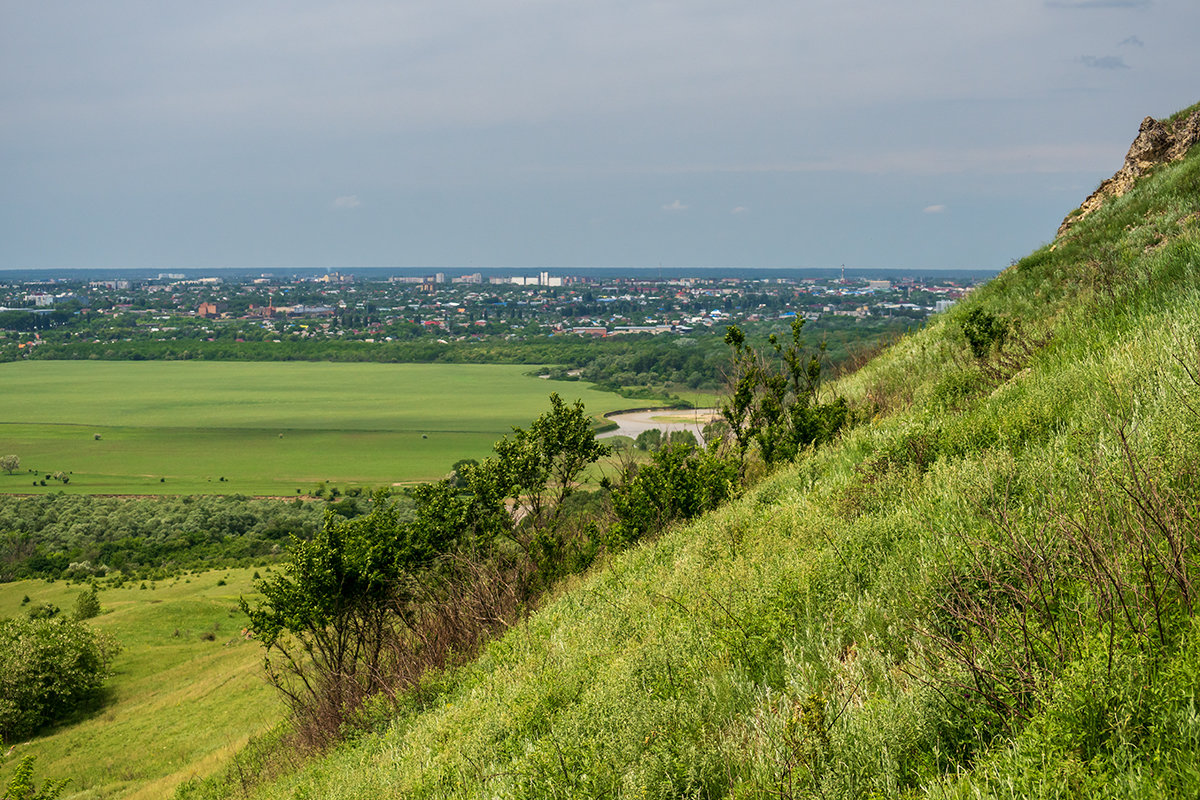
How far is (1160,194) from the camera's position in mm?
14820

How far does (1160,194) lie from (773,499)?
35.5 ft

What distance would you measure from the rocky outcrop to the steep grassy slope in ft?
37.4

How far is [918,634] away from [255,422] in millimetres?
131886

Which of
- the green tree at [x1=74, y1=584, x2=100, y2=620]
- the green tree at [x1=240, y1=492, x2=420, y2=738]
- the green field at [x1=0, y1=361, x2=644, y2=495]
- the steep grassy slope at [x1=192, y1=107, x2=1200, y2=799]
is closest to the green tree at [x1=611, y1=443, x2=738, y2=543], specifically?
the steep grassy slope at [x1=192, y1=107, x2=1200, y2=799]

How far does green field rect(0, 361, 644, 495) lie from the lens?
92.8m

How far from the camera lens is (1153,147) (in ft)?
63.5

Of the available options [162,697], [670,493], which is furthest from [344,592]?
[162,697]

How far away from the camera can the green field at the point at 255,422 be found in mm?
92750

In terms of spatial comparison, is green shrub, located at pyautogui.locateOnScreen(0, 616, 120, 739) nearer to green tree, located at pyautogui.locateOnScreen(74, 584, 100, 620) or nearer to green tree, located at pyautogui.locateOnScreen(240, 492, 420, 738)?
green tree, located at pyautogui.locateOnScreen(74, 584, 100, 620)

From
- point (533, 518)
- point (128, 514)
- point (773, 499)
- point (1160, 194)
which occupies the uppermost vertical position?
point (1160, 194)

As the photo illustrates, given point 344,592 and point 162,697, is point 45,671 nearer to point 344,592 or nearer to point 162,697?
point 162,697

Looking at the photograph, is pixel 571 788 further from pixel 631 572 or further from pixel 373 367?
pixel 373 367

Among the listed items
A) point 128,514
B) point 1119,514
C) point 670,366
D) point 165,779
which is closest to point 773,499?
point 1119,514

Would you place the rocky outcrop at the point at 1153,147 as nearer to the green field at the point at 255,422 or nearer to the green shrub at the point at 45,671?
the green shrub at the point at 45,671
